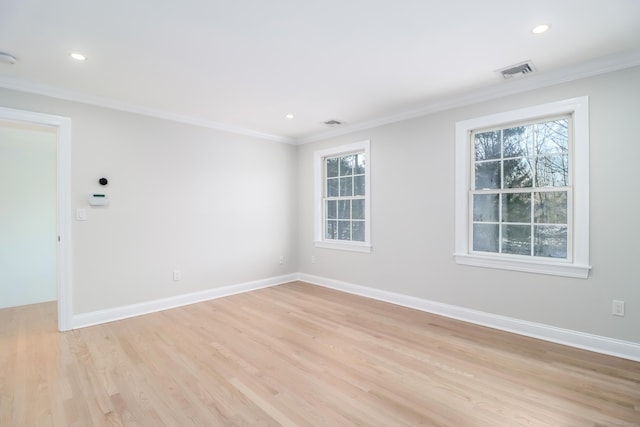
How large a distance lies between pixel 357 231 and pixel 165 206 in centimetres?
281

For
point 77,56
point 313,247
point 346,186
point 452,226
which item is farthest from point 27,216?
point 452,226

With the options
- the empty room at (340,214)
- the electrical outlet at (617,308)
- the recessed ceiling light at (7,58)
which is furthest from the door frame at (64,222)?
the electrical outlet at (617,308)

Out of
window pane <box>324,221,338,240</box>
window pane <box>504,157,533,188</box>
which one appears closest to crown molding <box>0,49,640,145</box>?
window pane <box>504,157,533,188</box>

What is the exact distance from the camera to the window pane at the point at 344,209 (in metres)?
5.05

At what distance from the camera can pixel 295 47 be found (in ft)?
8.25

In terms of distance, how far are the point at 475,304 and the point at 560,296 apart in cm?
81

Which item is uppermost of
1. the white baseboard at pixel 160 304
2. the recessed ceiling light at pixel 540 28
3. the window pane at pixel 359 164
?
the recessed ceiling light at pixel 540 28

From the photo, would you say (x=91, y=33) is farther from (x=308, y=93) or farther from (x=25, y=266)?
(x=25, y=266)

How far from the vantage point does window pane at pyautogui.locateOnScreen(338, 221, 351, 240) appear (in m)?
5.05

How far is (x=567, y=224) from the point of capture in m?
3.00

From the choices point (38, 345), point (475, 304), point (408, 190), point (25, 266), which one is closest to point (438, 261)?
point (475, 304)

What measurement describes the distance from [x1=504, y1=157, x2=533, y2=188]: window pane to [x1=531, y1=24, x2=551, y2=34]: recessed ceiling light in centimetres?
135

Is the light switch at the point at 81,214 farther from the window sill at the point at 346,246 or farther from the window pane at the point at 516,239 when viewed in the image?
the window pane at the point at 516,239

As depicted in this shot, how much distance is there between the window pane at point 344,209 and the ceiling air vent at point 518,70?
269 centimetres
